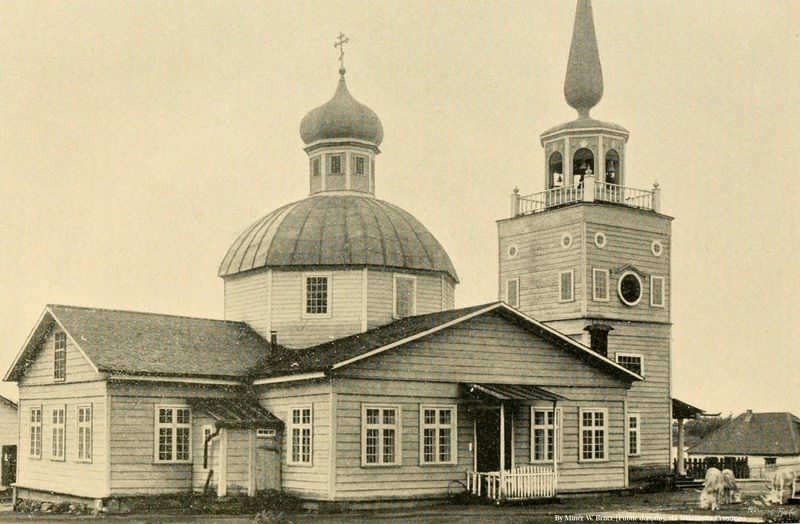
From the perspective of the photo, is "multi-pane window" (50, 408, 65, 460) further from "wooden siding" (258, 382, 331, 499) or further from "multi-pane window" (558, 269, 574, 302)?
"multi-pane window" (558, 269, 574, 302)

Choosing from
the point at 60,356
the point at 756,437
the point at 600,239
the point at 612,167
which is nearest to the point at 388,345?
the point at 60,356

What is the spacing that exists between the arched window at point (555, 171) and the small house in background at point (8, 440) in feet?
73.6

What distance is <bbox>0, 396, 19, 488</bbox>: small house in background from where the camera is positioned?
45.2 m

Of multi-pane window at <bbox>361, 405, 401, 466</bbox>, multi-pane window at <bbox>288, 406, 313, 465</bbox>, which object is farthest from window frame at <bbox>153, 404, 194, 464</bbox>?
multi-pane window at <bbox>361, 405, 401, 466</bbox>

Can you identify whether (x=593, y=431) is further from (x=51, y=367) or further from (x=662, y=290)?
(x=51, y=367)

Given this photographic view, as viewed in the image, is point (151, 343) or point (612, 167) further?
point (612, 167)

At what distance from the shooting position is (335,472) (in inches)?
1204

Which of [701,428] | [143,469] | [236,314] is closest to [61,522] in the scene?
[143,469]

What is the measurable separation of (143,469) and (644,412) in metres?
19.3

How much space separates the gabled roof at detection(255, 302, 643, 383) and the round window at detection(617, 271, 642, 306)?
7101mm

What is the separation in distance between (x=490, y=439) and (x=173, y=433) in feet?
29.6

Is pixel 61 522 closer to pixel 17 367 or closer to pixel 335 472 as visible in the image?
pixel 335 472

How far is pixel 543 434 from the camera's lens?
113 ft

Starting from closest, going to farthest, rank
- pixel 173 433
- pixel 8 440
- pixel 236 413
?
pixel 236 413 → pixel 173 433 → pixel 8 440
